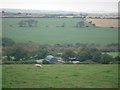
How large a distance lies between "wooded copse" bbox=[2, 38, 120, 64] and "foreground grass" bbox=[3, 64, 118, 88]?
46 centimetres

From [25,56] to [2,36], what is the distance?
92cm

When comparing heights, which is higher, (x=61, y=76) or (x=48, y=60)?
(x=48, y=60)

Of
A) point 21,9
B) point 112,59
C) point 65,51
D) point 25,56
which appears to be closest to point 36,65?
point 25,56

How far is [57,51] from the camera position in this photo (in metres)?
7.02

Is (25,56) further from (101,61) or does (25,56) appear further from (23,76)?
(101,61)

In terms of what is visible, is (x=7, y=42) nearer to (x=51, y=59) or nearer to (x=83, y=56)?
(x=51, y=59)

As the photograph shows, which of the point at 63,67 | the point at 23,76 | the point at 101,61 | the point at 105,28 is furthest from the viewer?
the point at 105,28

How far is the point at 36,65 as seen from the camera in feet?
19.9

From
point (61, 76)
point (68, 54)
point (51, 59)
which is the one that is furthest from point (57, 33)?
point (61, 76)

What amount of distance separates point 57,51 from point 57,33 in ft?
2.50

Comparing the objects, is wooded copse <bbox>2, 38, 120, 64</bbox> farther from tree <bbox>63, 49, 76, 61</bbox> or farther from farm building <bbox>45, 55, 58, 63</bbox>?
farm building <bbox>45, 55, 58, 63</bbox>

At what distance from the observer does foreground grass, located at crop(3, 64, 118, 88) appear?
4480 millimetres

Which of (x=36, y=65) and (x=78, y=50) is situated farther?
(x=78, y=50)

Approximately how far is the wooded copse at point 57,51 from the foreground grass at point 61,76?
46 centimetres
